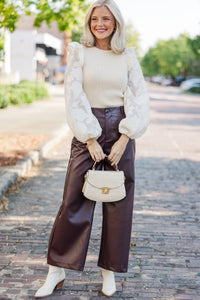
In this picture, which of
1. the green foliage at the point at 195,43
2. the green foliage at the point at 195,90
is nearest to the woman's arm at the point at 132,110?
the green foliage at the point at 195,43

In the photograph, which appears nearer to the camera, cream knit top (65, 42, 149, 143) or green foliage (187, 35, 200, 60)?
cream knit top (65, 42, 149, 143)

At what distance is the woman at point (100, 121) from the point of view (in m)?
2.89

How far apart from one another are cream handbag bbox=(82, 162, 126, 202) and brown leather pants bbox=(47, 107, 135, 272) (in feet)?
0.33

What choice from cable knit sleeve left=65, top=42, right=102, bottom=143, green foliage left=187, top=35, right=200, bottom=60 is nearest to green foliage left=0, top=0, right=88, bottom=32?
cable knit sleeve left=65, top=42, right=102, bottom=143

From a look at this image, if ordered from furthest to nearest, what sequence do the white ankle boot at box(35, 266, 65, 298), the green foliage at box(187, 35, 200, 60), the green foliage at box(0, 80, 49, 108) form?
the green foliage at box(187, 35, 200, 60), the green foliage at box(0, 80, 49, 108), the white ankle boot at box(35, 266, 65, 298)

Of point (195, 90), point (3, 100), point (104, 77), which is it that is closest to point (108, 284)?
point (104, 77)

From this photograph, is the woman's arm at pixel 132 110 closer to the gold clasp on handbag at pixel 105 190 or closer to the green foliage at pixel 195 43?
the gold clasp on handbag at pixel 105 190

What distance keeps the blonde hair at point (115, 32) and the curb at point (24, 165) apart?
10.5ft

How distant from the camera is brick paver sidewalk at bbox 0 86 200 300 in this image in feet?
10.8

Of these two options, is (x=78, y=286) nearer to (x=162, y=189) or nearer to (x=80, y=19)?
(x=162, y=189)

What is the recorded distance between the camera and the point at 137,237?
439 cm

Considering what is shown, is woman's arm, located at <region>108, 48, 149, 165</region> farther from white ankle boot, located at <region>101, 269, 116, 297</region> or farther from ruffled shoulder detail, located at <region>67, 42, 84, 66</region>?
white ankle boot, located at <region>101, 269, 116, 297</region>

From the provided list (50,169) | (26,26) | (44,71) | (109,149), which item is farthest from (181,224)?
(44,71)

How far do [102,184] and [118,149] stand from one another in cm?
25
